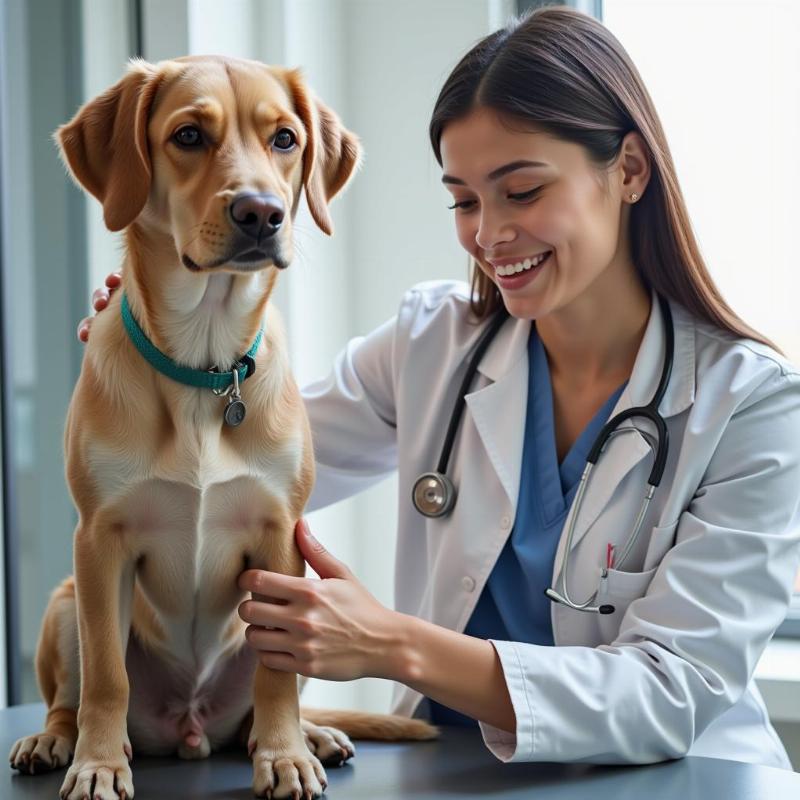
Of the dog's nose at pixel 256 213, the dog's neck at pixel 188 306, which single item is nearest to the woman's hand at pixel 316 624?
the dog's neck at pixel 188 306

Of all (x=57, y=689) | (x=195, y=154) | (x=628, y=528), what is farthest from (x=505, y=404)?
(x=57, y=689)

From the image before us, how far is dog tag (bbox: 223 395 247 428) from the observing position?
→ 1153 mm

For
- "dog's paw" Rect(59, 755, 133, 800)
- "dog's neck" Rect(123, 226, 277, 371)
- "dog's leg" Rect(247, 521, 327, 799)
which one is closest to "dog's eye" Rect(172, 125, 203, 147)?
"dog's neck" Rect(123, 226, 277, 371)

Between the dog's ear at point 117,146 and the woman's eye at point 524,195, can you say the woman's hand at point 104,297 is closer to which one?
the dog's ear at point 117,146

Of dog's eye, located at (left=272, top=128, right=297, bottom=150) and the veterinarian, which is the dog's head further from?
the veterinarian

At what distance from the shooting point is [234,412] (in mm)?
1155

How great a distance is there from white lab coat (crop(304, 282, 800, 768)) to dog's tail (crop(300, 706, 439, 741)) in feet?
0.49

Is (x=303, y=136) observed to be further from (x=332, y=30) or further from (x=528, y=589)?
(x=332, y=30)

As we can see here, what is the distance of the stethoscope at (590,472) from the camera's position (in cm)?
134

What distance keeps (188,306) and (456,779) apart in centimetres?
60

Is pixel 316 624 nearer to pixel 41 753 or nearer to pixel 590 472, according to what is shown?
pixel 41 753

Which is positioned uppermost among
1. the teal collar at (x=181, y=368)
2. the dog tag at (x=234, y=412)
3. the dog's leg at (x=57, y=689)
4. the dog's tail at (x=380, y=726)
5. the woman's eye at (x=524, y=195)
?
the woman's eye at (x=524, y=195)

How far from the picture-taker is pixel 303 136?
126 cm

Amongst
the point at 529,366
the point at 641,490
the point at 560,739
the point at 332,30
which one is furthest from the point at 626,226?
the point at 332,30
